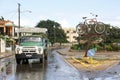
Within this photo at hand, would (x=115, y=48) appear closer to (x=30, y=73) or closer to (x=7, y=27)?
(x=30, y=73)

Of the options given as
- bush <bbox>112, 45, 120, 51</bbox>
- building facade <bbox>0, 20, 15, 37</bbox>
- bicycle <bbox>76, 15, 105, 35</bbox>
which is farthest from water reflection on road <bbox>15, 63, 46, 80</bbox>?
building facade <bbox>0, 20, 15, 37</bbox>

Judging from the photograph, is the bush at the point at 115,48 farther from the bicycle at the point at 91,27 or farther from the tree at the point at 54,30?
the tree at the point at 54,30

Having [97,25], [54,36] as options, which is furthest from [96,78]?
[54,36]

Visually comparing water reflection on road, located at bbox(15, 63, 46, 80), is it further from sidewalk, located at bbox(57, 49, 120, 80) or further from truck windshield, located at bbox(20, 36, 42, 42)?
truck windshield, located at bbox(20, 36, 42, 42)

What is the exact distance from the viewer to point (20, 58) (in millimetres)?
29969

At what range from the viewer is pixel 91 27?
39156mm

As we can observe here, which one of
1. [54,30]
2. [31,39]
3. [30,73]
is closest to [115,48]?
[31,39]

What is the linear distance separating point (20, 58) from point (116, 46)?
112ft

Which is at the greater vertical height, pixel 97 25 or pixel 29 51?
pixel 97 25

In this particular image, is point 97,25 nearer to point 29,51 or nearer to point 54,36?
point 29,51

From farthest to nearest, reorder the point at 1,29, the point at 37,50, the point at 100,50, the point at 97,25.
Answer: the point at 1,29 < the point at 100,50 < the point at 97,25 < the point at 37,50

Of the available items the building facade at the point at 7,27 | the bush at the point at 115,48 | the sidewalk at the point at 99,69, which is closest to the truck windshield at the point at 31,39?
the sidewalk at the point at 99,69

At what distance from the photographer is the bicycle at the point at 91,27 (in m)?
38.9

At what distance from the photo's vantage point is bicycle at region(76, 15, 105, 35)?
128 ft
